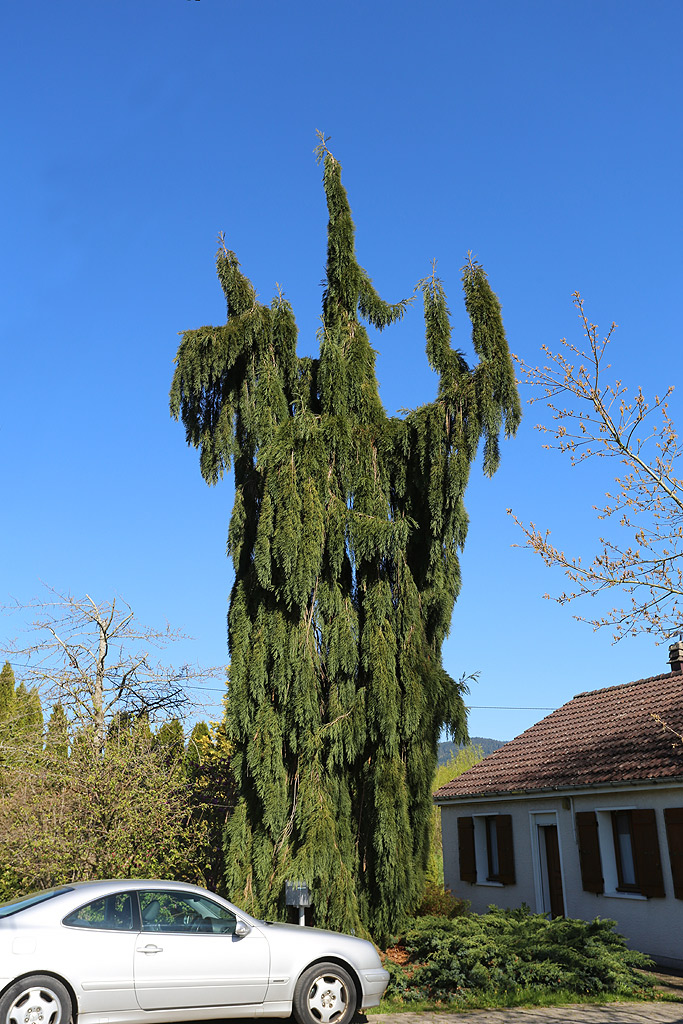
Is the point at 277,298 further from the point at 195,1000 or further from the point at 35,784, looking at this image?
the point at 195,1000

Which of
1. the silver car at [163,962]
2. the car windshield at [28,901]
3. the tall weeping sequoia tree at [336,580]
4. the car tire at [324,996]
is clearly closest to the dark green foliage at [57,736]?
the tall weeping sequoia tree at [336,580]

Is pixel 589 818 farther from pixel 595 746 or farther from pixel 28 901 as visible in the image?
pixel 28 901

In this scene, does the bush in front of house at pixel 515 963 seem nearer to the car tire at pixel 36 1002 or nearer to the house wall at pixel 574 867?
the house wall at pixel 574 867

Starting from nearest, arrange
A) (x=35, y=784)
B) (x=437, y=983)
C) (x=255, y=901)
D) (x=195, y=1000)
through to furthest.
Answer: (x=195, y=1000), (x=437, y=983), (x=255, y=901), (x=35, y=784)

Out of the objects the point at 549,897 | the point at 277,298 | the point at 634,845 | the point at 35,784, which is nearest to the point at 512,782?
the point at 549,897

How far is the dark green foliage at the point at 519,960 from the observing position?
10164mm

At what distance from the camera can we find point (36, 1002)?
270 inches

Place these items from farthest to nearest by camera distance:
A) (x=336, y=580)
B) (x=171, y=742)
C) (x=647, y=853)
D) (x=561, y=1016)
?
1. (x=171, y=742)
2. (x=336, y=580)
3. (x=647, y=853)
4. (x=561, y=1016)

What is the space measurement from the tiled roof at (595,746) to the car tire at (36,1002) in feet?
30.3

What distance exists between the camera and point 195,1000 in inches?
289

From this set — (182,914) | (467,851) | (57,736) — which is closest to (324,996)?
(182,914)

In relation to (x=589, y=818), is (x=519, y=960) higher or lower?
lower

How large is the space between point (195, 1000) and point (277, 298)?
11.0 metres

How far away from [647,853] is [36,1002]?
32.7ft
